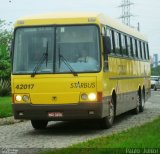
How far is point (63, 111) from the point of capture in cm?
1659

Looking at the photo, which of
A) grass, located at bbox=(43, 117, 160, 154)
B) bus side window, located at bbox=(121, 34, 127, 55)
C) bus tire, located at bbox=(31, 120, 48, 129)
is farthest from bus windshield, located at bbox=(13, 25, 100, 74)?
bus side window, located at bbox=(121, 34, 127, 55)

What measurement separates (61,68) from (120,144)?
4.80 meters

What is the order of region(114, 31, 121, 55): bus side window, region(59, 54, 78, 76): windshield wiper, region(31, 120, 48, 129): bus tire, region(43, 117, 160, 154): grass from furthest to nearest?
region(114, 31, 121, 55): bus side window
region(31, 120, 48, 129): bus tire
region(59, 54, 78, 76): windshield wiper
region(43, 117, 160, 154): grass

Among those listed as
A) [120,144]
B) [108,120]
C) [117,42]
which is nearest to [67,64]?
[108,120]

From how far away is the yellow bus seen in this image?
16.6m

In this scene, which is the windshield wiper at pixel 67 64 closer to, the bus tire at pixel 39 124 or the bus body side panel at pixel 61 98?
the bus body side panel at pixel 61 98

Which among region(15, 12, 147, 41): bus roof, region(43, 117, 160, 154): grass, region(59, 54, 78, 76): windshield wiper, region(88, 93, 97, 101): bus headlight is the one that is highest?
region(15, 12, 147, 41): bus roof

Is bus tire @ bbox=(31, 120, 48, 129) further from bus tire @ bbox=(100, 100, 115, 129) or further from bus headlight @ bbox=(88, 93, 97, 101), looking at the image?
bus headlight @ bbox=(88, 93, 97, 101)

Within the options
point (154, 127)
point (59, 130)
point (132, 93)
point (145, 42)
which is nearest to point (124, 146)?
point (154, 127)

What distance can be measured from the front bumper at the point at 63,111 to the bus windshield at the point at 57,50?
2.93 feet

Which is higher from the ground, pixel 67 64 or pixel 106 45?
pixel 106 45

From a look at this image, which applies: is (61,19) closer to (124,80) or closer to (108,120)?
(108,120)

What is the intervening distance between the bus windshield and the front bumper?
89 centimetres

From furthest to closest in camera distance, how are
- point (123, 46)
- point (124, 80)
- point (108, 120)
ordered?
point (123, 46), point (124, 80), point (108, 120)
